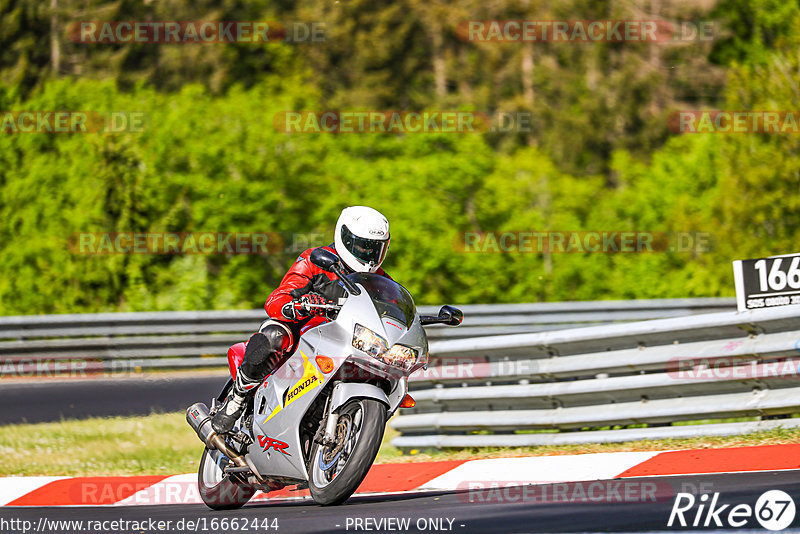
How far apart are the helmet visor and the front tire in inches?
61.2

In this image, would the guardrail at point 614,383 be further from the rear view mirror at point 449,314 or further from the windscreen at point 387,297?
the windscreen at point 387,297

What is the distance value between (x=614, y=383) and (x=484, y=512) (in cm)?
284

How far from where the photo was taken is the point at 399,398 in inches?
241

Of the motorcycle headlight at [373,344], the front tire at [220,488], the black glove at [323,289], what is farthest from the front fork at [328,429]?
the front tire at [220,488]

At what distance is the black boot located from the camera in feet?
21.6

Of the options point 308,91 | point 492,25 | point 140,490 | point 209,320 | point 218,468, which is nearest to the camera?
point 218,468

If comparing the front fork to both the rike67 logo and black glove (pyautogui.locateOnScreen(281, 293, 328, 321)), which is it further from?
the rike67 logo

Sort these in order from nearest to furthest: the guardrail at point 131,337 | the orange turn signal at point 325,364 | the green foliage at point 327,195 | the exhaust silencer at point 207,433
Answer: the orange turn signal at point 325,364 → the exhaust silencer at point 207,433 → the guardrail at point 131,337 → the green foliage at point 327,195

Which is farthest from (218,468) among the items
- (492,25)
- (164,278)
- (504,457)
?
(492,25)

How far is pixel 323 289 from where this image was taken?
630 centimetres

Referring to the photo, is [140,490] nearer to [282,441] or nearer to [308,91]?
[282,441]

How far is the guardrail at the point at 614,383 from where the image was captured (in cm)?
768

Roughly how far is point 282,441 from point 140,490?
6.32ft

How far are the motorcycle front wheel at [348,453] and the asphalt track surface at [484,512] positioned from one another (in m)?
0.11
